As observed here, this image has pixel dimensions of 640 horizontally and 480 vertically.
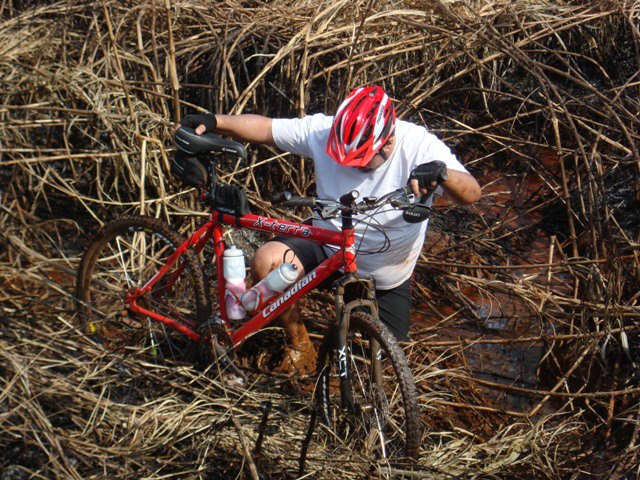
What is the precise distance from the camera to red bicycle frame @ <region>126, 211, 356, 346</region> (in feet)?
10.7

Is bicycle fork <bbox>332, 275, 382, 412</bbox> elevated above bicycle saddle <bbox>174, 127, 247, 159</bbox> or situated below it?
below

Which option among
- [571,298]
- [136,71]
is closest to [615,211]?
[571,298]

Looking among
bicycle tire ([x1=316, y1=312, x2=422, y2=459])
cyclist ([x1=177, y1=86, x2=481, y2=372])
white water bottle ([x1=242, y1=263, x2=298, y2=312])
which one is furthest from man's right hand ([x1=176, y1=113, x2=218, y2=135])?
bicycle tire ([x1=316, y1=312, x2=422, y2=459])

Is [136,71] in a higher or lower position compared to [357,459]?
higher

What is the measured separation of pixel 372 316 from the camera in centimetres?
312

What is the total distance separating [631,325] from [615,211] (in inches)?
71.5

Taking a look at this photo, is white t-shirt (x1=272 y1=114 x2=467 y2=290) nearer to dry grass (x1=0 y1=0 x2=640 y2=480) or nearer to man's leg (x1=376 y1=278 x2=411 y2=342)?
man's leg (x1=376 y1=278 x2=411 y2=342)

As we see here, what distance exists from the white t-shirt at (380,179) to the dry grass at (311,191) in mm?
649

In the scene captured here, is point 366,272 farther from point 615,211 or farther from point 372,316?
point 615,211

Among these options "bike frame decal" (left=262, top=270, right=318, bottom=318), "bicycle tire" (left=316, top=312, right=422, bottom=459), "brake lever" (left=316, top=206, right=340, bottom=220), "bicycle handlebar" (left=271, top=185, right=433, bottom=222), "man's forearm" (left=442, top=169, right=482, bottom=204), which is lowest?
"bicycle tire" (left=316, top=312, right=422, bottom=459)

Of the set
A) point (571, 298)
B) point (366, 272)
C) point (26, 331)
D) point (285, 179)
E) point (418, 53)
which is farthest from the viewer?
point (418, 53)

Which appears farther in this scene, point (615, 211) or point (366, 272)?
point (615, 211)

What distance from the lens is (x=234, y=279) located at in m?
3.62

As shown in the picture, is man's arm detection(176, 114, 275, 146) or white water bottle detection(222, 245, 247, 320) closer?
white water bottle detection(222, 245, 247, 320)
